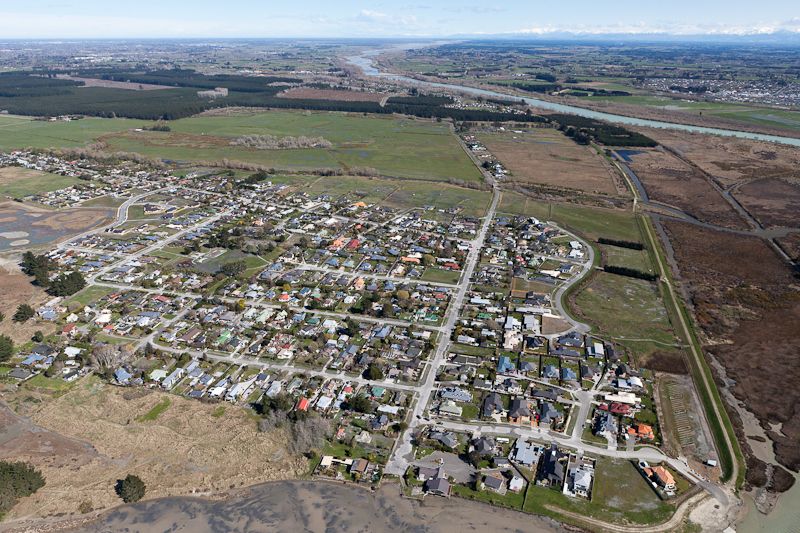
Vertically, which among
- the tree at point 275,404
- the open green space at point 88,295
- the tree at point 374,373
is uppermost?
the open green space at point 88,295

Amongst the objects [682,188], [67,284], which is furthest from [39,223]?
[682,188]

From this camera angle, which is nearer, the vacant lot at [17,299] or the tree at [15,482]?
the tree at [15,482]

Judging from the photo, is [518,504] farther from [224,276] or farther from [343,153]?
[343,153]

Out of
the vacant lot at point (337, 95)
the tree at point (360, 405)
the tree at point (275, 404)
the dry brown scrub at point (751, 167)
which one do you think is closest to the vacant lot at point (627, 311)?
the tree at point (360, 405)

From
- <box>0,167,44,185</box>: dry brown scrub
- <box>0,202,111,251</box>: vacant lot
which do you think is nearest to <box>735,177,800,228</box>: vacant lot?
<box>0,202,111,251</box>: vacant lot

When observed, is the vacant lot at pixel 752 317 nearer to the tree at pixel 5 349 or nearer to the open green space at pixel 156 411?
the open green space at pixel 156 411
